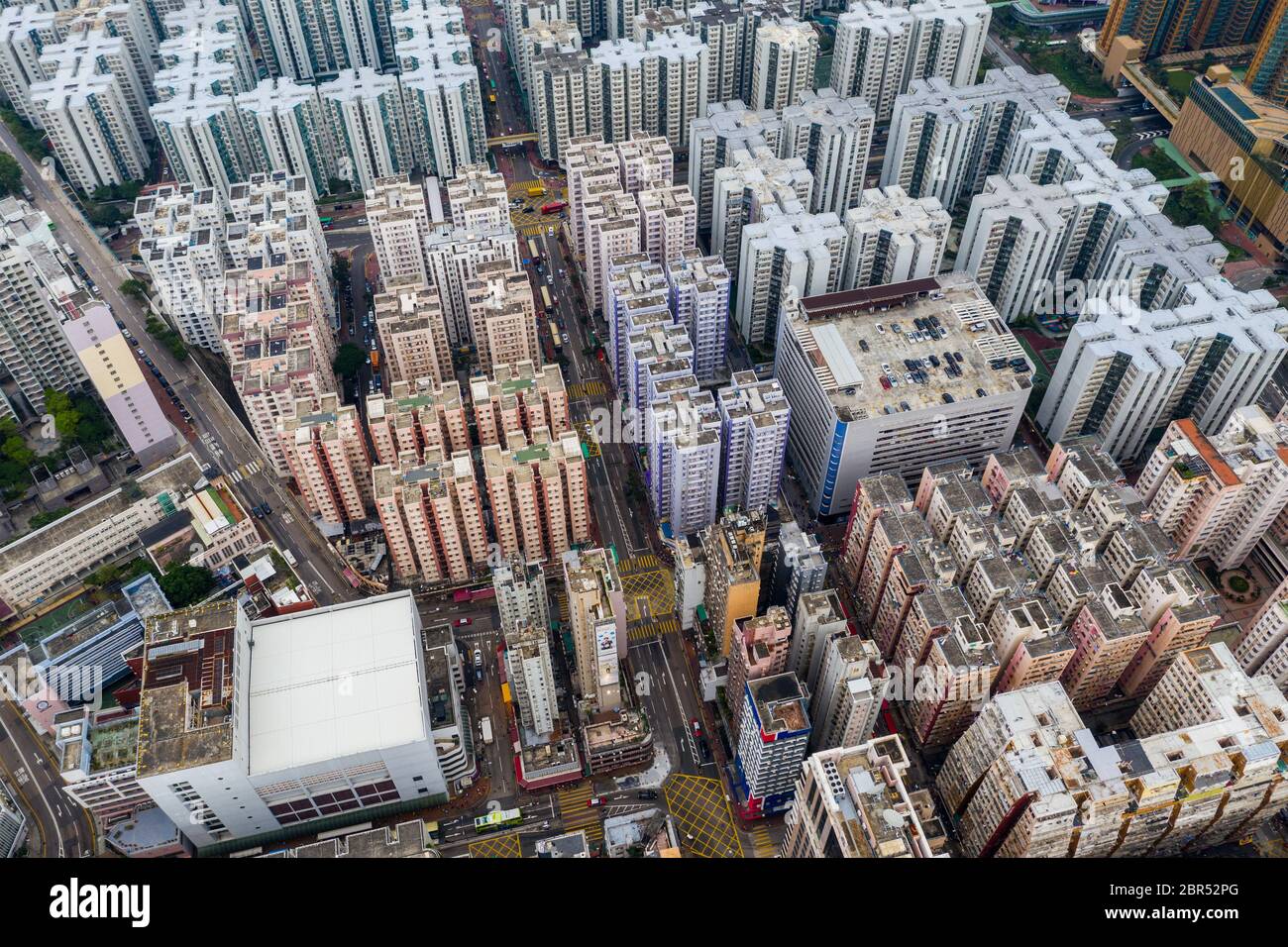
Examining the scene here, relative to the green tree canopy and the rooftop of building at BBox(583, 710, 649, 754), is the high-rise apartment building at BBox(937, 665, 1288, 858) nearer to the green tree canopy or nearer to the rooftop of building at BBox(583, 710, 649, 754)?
the rooftop of building at BBox(583, 710, 649, 754)

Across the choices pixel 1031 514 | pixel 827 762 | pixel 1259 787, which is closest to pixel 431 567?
pixel 827 762

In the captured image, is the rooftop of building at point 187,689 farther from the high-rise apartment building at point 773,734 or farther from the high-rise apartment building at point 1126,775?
the high-rise apartment building at point 1126,775

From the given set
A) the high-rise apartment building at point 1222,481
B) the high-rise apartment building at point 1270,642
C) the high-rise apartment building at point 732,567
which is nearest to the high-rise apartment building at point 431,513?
the high-rise apartment building at point 732,567

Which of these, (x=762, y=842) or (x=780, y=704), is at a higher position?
(x=780, y=704)

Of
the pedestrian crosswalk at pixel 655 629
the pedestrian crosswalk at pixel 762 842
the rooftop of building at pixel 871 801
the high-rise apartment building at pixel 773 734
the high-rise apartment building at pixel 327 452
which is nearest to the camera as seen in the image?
the rooftop of building at pixel 871 801

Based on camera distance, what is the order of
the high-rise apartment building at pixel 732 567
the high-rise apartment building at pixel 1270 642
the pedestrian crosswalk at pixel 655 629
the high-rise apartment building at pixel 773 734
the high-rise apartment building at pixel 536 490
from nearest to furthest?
the high-rise apartment building at pixel 773 734 → the high-rise apartment building at pixel 1270 642 → the high-rise apartment building at pixel 732 567 → the high-rise apartment building at pixel 536 490 → the pedestrian crosswalk at pixel 655 629

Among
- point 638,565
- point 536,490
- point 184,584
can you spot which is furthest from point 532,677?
point 184,584

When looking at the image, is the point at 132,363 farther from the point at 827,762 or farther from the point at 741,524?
the point at 827,762

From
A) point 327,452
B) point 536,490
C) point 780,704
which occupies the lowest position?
point 536,490

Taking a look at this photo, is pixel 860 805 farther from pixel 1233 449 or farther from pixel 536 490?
pixel 1233 449
